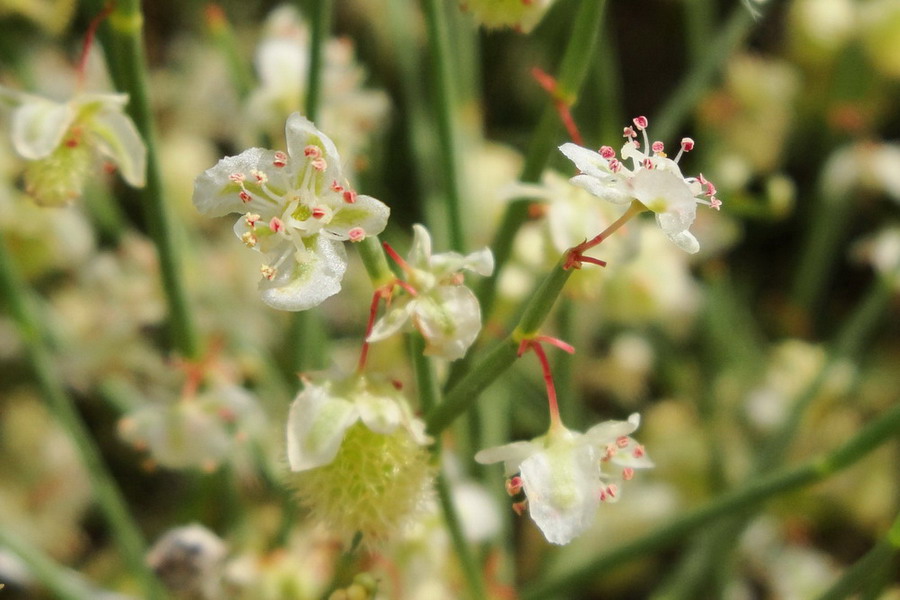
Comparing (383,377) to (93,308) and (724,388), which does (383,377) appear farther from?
(724,388)

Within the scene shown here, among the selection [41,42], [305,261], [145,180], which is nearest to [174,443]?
[145,180]

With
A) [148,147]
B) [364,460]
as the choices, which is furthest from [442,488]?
[148,147]

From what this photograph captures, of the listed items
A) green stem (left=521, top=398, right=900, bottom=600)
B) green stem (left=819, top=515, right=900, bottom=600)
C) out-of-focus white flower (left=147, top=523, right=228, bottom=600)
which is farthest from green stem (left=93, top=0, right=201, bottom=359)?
green stem (left=819, top=515, right=900, bottom=600)

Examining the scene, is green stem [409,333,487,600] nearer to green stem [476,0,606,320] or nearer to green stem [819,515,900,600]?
green stem [476,0,606,320]

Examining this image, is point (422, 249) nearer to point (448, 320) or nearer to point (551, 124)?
point (448, 320)

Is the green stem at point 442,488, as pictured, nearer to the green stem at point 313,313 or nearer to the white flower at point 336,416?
the white flower at point 336,416

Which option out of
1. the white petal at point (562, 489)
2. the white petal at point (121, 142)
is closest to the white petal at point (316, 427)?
the white petal at point (562, 489)
